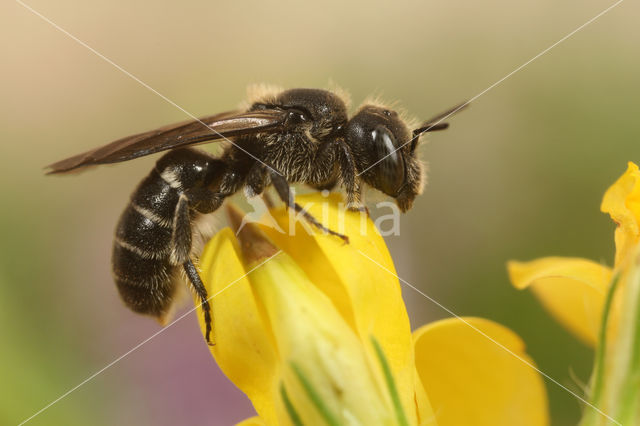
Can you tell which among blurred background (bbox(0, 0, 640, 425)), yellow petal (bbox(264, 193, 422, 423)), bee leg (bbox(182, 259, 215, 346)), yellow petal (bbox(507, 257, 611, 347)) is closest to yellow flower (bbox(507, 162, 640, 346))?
yellow petal (bbox(507, 257, 611, 347))

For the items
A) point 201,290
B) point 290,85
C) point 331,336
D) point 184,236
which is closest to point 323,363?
point 331,336

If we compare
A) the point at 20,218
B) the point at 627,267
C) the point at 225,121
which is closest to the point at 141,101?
→ the point at 20,218

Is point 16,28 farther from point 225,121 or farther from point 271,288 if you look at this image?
point 271,288

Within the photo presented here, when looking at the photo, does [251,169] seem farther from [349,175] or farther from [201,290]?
[201,290]

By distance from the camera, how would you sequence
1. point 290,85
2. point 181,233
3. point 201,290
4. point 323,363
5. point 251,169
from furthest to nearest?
point 290,85
point 251,169
point 181,233
point 201,290
point 323,363

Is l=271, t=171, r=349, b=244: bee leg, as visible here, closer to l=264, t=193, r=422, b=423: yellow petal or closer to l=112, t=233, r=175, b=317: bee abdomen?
l=264, t=193, r=422, b=423: yellow petal

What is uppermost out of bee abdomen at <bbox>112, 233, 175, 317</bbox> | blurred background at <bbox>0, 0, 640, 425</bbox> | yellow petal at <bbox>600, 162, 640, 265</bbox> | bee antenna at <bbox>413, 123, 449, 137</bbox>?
yellow petal at <bbox>600, 162, 640, 265</bbox>
